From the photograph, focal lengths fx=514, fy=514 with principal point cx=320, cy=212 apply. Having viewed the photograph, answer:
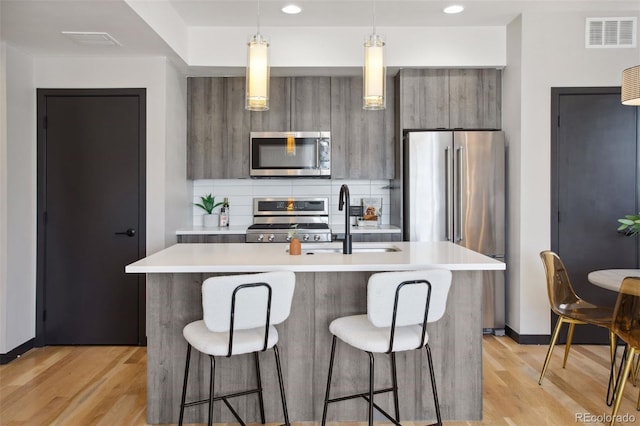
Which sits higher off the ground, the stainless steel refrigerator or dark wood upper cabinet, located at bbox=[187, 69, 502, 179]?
dark wood upper cabinet, located at bbox=[187, 69, 502, 179]

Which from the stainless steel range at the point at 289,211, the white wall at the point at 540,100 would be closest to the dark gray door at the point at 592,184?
the white wall at the point at 540,100

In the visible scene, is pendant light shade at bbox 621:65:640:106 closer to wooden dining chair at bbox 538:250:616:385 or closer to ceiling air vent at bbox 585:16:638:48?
wooden dining chair at bbox 538:250:616:385

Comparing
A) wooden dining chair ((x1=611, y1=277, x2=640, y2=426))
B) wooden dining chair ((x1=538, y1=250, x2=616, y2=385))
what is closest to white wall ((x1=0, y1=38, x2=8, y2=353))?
wooden dining chair ((x1=538, y1=250, x2=616, y2=385))

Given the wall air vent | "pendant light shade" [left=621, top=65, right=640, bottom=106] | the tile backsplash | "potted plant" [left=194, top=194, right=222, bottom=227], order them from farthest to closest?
the tile backsplash < "potted plant" [left=194, top=194, right=222, bottom=227] < the wall air vent < "pendant light shade" [left=621, top=65, right=640, bottom=106]

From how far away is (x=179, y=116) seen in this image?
468 centimetres

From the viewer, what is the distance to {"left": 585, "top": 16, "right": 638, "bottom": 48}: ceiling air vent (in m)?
4.17

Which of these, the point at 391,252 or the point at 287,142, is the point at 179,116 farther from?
the point at 391,252

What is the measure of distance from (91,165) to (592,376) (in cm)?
409

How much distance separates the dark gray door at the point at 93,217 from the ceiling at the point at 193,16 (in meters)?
0.53

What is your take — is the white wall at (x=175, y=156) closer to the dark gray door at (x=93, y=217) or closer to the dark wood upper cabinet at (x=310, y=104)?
the dark gray door at (x=93, y=217)

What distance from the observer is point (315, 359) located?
2773 millimetres

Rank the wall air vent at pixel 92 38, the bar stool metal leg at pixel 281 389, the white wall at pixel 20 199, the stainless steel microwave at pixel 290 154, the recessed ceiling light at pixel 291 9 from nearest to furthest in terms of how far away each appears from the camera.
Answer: the bar stool metal leg at pixel 281 389
the wall air vent at pixel 92 38
the white wall at pixel 20 199
the recessed ceiling light at pixel 291 9
the stainless steel microwave at pixel 290 154

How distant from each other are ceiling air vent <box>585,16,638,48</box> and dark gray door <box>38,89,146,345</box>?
12.2ft

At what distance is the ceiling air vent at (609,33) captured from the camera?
4.17 metres
